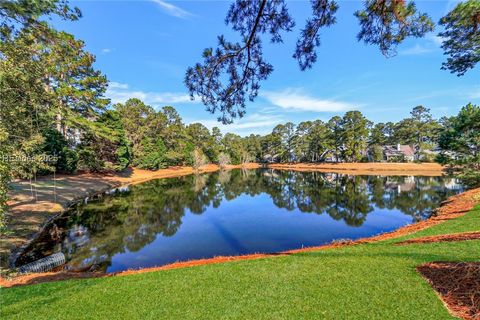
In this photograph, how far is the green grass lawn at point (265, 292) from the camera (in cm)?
410

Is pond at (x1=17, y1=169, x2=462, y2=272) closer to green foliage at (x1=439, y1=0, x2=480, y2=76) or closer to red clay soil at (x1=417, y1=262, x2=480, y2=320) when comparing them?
red clay soil at (x1=417, y1=262, x2=480, y2=320)

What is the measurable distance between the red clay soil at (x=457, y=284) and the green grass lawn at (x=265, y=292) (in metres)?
0.19

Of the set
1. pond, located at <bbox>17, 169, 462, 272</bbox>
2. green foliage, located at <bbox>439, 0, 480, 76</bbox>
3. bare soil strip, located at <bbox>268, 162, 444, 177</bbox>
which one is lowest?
pond, located at <bbox>17, 169, 462, 272</bbox>

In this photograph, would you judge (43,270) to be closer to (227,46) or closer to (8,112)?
(8,112)

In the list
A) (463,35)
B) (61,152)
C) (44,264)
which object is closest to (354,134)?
(463,35)

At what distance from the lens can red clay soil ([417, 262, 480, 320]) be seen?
3672 millimetres

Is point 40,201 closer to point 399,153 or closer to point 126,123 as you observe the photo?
point 126,123

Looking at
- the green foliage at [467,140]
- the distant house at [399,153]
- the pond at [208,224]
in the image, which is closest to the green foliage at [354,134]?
the distant house at [399,153]

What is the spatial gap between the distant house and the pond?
115 ft

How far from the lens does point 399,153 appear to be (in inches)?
2315

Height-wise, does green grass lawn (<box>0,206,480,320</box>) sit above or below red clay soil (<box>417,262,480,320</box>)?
below

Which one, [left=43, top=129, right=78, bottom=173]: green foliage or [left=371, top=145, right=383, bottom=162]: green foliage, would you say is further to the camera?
[left=371, top=145, right=383, bottom=162]: green foliage

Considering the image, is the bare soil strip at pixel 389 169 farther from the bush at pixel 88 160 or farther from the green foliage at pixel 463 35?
the bush at pixel 88 160

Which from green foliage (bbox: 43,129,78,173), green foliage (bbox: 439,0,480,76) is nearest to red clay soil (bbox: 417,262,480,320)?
green foliage (bbox: 439,0,480,76)
